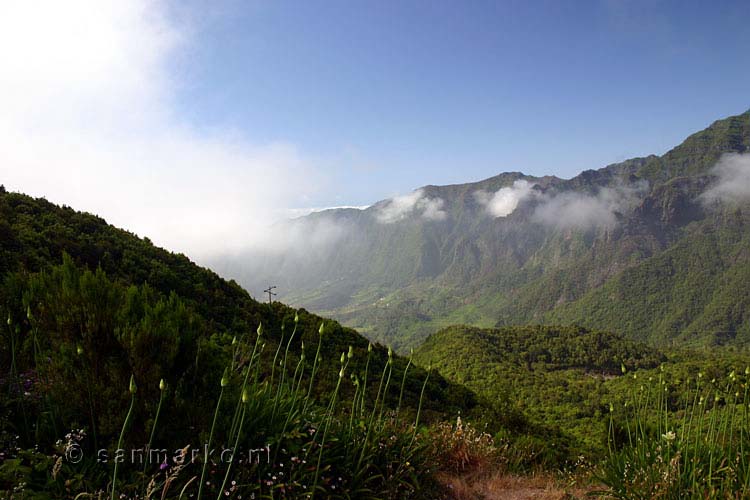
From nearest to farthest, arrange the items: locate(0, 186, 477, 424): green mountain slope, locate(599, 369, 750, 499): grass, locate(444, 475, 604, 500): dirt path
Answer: locate(0, 186, 477, 424): green mountain slope, locate(599, 369, 750, 499): grass, locate(444, 475, 604, 500): dirt path

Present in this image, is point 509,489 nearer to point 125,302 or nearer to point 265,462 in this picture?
point 265,462

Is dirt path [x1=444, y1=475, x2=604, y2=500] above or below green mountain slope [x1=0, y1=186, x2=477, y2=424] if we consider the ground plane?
below

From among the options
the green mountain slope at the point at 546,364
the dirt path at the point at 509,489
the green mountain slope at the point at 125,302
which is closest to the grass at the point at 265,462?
the green mountain slope at the point at 125,302

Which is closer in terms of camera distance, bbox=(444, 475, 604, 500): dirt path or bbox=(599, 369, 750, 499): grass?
bbox=(599, 369, 750, 499): grass

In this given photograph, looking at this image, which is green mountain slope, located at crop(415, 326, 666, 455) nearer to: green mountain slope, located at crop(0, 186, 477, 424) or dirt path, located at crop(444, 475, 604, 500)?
green mountain slope, located at crop(0, 186, 477, 424)

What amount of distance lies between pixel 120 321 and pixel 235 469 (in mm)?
1654

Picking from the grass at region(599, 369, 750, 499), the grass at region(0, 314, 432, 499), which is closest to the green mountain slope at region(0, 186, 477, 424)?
the grass at region(0, 314, 432, 499)

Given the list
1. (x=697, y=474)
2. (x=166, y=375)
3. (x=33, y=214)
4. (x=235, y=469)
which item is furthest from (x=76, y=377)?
(x=33, y=214)

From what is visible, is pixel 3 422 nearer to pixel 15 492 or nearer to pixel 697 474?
pixel 15 492

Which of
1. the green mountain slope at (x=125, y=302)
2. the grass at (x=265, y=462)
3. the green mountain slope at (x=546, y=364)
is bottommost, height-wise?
the green mountain slope at (x=546, y=364)

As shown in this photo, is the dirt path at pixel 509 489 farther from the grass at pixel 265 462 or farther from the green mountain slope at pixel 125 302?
the green mountain slope at pixel 125 302

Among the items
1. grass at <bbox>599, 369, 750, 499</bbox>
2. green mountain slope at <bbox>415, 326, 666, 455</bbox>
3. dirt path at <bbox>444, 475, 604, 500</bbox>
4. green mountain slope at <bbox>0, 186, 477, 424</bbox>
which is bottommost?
green mountain slope at <bbox>415, 326, 666, 455</bbox>

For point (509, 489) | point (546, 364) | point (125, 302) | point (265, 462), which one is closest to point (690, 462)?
point (509, 489)

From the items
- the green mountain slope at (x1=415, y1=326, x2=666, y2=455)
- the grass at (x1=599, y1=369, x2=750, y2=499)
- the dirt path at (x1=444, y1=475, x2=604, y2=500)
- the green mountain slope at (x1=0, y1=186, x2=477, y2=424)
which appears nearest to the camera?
the green mountain slope at (x1=0, y1=186, x2=477, y2=424)
